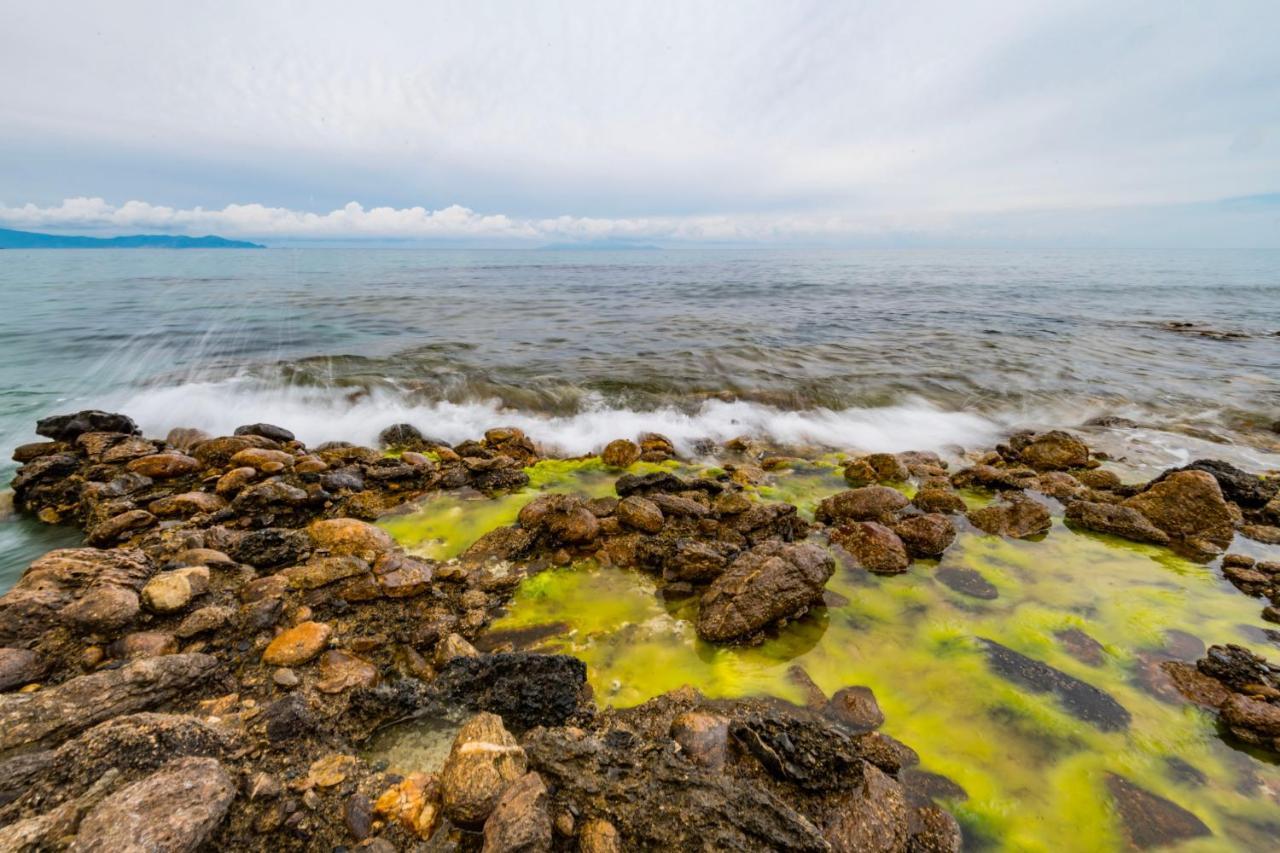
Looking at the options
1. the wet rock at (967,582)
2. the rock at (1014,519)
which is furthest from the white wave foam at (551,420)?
the wet rock at (967,582)

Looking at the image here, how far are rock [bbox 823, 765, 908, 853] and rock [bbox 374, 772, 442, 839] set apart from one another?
2104 mm

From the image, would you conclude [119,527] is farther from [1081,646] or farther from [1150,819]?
[1081,646]

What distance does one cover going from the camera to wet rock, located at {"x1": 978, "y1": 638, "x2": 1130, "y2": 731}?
12.1ft

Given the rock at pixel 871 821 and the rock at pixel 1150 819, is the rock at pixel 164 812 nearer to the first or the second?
the rock at pixel 871 821

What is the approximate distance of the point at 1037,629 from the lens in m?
4.60

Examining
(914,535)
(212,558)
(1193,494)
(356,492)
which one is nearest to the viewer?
(212,558)

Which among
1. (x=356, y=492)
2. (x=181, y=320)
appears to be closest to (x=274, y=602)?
(x=356, y=492)

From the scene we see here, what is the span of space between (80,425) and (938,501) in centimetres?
1400

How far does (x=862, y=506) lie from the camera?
6.50m

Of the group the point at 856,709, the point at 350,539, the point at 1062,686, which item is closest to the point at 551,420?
the point at 350,539

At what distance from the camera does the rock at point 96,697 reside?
289 centimetres

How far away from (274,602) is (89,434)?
7.28 meters

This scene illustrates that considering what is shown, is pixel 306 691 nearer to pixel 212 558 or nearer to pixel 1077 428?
pixel 212 558

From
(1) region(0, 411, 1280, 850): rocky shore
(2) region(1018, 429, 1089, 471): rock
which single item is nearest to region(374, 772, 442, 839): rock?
(1) region(0, 411, 1280, 850): rocky shore
